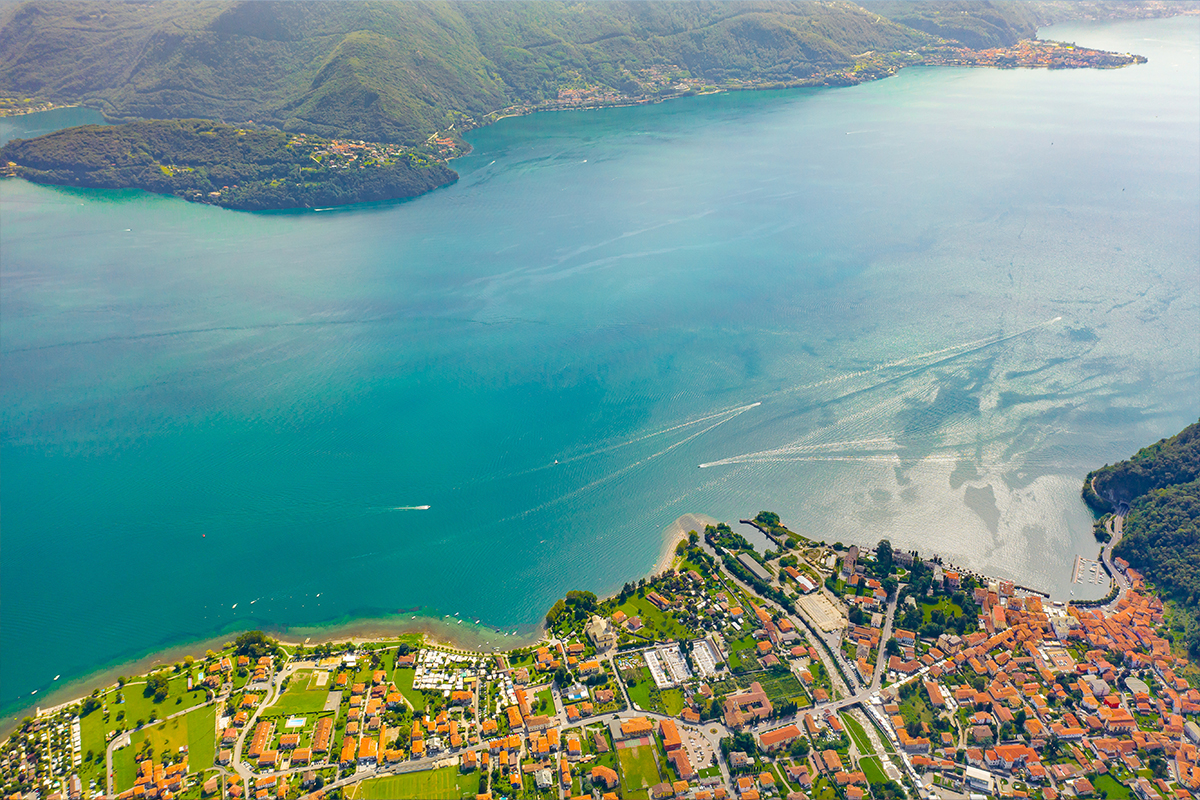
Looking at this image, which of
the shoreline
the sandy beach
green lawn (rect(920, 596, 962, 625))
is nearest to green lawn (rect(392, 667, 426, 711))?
the shoreline

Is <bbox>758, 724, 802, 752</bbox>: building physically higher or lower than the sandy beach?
lower

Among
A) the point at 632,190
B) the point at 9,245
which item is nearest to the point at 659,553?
the point at 632,190

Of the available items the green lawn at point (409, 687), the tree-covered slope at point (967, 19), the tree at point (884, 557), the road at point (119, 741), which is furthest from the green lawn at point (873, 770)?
the tree-covered slope at point (967, 19)

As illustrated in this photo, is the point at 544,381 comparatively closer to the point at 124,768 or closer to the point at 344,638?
the point at 344,638

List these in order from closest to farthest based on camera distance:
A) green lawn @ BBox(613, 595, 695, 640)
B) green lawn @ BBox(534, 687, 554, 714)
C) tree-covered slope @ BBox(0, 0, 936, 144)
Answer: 1. green lawn @ BBox(534, 687, 554, 714)
2. green lawn @ BBox(613, 595, 695, 640)
3. tree-covered slope @ BBox(0, 0, 936, 144)

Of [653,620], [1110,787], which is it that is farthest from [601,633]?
[1110,787]

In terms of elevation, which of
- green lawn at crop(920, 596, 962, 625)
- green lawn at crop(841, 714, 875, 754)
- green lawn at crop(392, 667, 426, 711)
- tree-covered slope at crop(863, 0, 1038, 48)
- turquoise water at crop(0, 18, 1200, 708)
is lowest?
green lawn at crop(841, 714, 875, 754)

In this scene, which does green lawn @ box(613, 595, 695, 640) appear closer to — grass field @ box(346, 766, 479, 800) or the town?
the town
